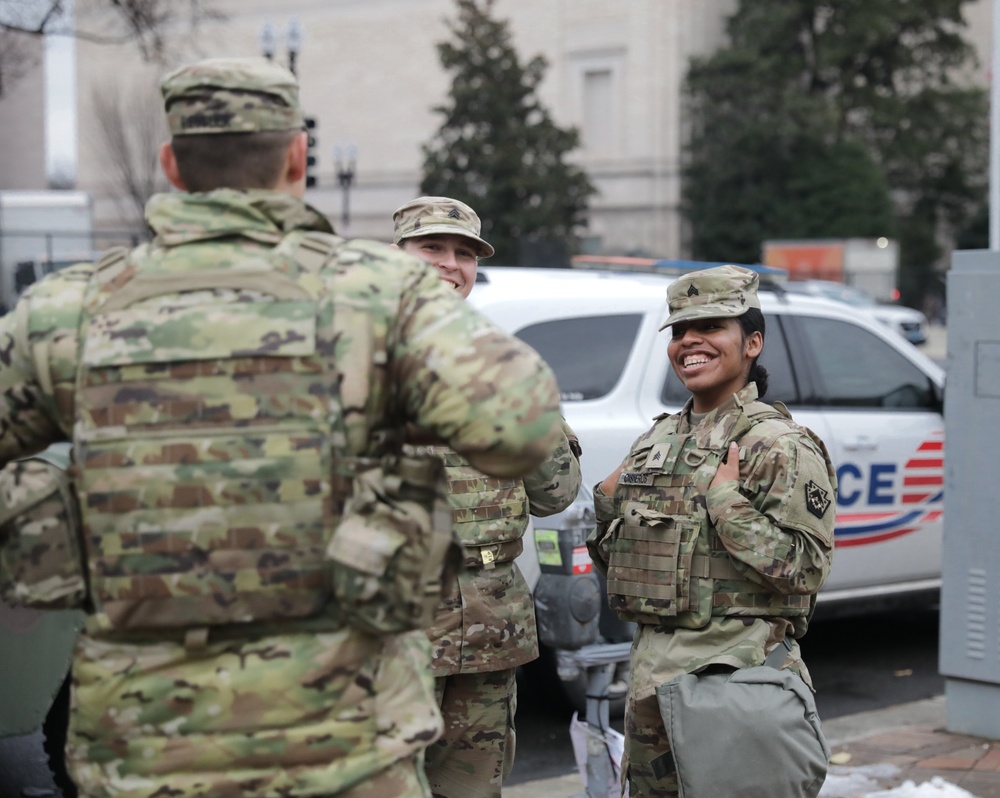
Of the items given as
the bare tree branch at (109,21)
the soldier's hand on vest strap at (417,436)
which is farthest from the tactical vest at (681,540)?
the bare tree branch at (109,21)

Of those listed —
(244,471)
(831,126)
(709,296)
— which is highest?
(831,126)

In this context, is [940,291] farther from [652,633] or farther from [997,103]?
[652,633]

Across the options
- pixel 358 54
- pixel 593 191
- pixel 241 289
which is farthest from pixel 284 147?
pixel 358 54

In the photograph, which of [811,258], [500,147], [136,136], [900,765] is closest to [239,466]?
[900,765]

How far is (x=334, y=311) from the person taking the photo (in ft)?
7.51

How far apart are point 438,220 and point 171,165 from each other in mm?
1453

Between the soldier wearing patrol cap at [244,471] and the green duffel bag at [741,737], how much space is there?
1.11m

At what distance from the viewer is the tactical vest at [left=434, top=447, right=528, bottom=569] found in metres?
3.58

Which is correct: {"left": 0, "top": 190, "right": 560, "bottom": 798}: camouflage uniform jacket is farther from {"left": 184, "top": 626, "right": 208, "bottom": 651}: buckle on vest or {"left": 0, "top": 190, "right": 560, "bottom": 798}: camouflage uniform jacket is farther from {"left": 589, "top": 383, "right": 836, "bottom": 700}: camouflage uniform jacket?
{"left": 589, "top": 383, "right": 836, "bottom": 700}: camouflage uniform jacket

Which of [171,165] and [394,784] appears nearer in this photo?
[394,784]

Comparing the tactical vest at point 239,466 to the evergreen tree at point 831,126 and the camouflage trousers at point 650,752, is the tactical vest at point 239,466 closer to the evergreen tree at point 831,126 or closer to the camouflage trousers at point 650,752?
the camouflage trousers at point 650,752

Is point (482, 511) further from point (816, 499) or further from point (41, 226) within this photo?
point (41, 226)

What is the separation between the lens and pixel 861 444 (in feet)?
22.1

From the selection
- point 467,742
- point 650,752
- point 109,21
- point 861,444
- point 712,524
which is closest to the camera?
point 712,524
